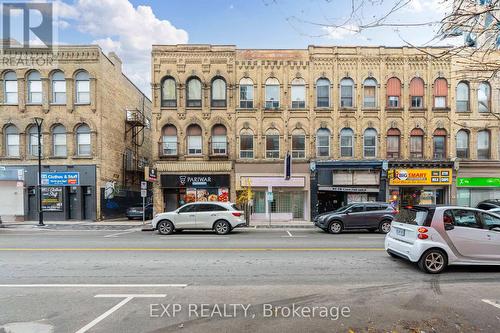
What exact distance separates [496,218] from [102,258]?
33.4 ft

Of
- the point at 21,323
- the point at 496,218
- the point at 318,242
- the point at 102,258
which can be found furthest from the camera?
→ the point at 318,242

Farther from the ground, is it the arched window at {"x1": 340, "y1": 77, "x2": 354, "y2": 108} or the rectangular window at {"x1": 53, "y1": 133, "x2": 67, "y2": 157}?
the arched window at {"x1": 340, "y1": 77, "x2": 354, "y2": 108}

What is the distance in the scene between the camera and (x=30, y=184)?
22.5 metres

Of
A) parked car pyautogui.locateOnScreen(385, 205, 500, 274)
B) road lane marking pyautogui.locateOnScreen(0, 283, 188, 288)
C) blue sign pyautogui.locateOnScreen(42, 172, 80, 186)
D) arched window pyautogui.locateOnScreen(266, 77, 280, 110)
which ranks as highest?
arched window pyautogui.locateOnScreen(266, 77, 280, 110)

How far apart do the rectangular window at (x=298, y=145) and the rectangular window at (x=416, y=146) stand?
25.0 feet

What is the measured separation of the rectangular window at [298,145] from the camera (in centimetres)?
2259

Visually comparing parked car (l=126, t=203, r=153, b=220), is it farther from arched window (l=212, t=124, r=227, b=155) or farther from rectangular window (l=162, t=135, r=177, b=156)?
arched window (l=212, t=124, r=227, b=155)

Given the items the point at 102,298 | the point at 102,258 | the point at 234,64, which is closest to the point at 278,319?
the point at 102,298

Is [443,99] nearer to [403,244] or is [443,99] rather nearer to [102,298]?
[403,244]

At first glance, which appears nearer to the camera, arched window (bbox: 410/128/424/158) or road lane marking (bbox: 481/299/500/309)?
road lane marking (bbox: 481/299/500/309)

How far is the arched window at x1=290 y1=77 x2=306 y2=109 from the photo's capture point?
22688 mm

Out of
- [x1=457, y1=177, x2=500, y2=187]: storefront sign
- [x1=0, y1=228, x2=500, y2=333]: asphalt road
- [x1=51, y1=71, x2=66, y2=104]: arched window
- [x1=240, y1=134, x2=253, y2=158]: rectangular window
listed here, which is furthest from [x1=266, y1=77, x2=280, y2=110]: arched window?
[x1=0, y1=228, x2=500, y2=333]: asphalt road

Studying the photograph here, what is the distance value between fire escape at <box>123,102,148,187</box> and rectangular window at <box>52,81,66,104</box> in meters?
5.36

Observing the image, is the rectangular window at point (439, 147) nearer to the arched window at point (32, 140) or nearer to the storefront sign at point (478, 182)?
the storefront sign at point (478, 182)
